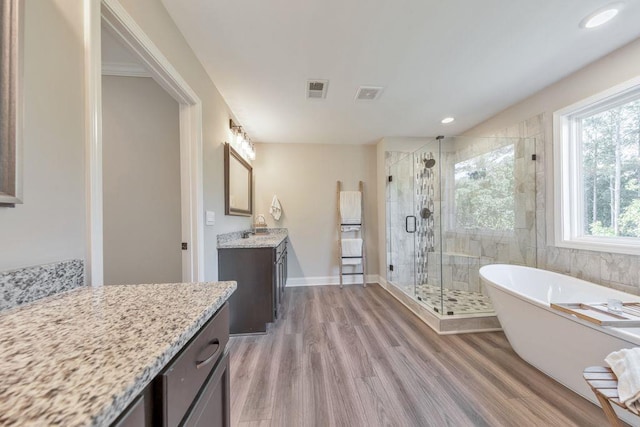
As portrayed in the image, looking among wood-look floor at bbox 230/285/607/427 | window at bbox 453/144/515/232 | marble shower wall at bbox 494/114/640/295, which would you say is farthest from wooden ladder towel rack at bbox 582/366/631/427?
window at bbox 453/144/515/232

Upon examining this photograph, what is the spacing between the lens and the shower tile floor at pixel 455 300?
2480 millimetres

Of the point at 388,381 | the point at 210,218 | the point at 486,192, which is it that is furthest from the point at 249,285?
the point at 486,192

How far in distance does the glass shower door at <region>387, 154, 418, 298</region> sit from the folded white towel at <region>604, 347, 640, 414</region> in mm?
2247

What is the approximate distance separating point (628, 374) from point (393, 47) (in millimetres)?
2198

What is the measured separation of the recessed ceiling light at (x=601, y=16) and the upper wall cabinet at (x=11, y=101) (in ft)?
9.06

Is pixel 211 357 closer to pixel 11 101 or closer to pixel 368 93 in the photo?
pixel 11 101

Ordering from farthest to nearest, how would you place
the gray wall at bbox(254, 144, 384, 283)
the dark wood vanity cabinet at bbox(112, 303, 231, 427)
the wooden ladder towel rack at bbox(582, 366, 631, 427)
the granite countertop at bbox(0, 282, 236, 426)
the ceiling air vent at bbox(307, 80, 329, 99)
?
the gray wall at bbox(254, 144, 384, 283), the ceiling air vent at bbox(307, 80, 329, 99), the wooden ladder towel rack at bbox(582, 366, 631, 427), the dark wood vanity cabinet at bbox(112, 303, 231, 427), the granite countertop at bbox(0, 282, 236, 426)

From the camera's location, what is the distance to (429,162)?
3.34 meters

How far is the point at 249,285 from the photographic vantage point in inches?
91.6

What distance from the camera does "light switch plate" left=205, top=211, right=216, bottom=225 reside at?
1.99 metres

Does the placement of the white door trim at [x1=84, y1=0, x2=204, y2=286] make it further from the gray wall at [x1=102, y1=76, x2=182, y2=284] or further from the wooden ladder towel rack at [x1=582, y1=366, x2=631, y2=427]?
the wooden ladder towel rack at [x1=582, y1=366, x2=631, y2=427]

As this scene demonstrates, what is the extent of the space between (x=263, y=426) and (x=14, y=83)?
1749 mm

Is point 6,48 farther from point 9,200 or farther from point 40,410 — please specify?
point 40,410

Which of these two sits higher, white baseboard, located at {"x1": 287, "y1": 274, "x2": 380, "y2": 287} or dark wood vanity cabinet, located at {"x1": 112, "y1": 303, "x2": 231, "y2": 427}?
dark wood vanity cabinet, located at {"x1": 112, "y1": 303, "x2": 231, "y2": 427}
